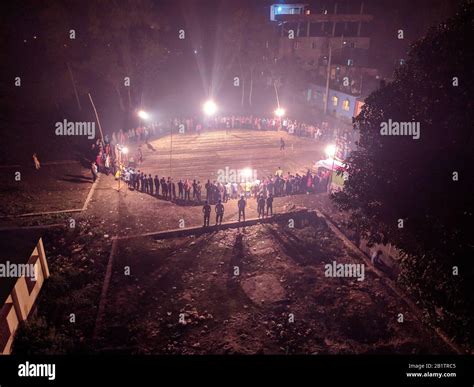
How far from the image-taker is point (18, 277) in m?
10.9

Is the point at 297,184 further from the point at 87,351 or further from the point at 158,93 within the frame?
the point at 158,93

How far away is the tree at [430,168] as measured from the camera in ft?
28.5

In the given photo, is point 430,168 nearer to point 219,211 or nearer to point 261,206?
point 261,206

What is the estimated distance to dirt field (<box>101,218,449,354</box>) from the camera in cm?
1083

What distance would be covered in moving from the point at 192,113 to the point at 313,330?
3256 cm

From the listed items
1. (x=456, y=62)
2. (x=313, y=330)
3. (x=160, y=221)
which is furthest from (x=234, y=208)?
(x=456, y=62)

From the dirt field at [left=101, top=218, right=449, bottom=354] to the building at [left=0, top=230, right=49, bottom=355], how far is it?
8.58 ft

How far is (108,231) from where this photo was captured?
1695cm

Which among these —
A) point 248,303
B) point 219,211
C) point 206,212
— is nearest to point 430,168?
point 248,303

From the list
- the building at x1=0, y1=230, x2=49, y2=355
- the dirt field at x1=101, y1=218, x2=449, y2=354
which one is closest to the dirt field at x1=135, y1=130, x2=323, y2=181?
the dirt field at x1=101, y1=218, x2=449, y2=354

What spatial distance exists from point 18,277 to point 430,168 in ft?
41.4

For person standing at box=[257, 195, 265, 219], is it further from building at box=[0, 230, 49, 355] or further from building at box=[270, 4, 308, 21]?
building at box=[270, 4, 308, 21]

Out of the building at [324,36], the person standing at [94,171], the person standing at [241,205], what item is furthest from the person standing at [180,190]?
the building at [324,36]

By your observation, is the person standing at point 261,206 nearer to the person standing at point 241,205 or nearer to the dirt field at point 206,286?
the person standing at point 241,205
